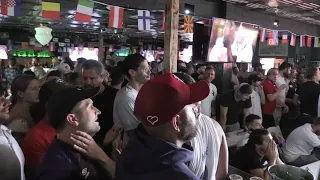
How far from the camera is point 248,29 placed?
7.01 meters

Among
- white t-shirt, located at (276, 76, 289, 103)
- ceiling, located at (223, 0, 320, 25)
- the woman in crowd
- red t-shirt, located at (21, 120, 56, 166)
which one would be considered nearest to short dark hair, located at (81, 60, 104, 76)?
the woman in crowd

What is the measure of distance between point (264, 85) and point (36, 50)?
12.0 metres

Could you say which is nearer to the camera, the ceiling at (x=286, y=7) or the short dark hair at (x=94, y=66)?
the short dark hair at (x=94, y=66)

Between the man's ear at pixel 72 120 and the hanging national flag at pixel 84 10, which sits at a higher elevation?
the hanging national flag at pixel 84 10

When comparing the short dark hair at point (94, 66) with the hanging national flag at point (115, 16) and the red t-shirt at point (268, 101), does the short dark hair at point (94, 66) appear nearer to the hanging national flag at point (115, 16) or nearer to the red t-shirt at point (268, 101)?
the hanging national flag at point (115, 16)

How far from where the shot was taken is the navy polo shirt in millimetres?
1206

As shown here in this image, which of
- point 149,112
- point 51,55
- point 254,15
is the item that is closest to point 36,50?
point 51,55

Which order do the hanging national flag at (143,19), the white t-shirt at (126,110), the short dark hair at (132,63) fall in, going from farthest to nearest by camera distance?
the hanging national flag at (143,19) < the short dark hair at (132,63) < the white t-shirt at (126,110)

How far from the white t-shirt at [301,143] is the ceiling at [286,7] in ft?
13.3

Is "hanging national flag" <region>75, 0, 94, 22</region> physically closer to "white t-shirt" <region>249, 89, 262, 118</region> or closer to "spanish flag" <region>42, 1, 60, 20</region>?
"spanish flag" <region>42, 1, 60, 20</region>

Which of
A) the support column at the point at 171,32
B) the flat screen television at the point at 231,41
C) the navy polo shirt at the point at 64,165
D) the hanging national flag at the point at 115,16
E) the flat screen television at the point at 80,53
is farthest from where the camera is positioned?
the flat screen television at the point at 80,53

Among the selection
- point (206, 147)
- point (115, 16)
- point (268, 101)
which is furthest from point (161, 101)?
point (115, 16)

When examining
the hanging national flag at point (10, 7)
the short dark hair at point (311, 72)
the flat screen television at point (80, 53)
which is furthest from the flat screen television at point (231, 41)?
the flat screen television at point (80, 53)

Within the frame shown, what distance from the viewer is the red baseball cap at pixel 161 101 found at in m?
1.07
